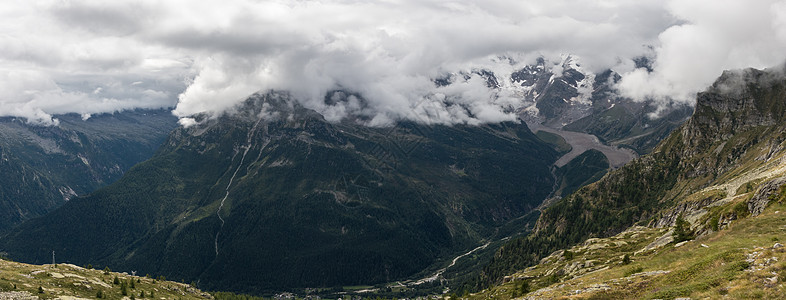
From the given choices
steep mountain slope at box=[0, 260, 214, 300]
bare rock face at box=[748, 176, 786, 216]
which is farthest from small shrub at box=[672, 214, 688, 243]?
steep mountain slope at box=[0, 260, 214, 300]

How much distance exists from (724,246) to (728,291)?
33485mm

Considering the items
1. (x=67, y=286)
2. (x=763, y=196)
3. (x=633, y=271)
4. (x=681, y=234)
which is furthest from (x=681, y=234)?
(x=67, y=286)

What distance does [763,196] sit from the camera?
10994cm

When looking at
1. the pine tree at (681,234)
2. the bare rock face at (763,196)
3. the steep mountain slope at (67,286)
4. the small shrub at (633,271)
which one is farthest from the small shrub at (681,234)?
the steep mountain slope at (67,286)

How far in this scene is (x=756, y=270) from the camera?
184ft

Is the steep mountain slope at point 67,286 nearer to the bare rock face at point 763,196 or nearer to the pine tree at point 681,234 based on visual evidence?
the pine tree at point 681,234

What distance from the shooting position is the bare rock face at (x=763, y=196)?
107 meters

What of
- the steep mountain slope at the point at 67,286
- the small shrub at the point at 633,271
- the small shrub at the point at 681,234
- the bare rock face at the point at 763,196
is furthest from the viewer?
the small shrub at the point at 681,234

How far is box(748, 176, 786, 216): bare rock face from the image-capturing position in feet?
350

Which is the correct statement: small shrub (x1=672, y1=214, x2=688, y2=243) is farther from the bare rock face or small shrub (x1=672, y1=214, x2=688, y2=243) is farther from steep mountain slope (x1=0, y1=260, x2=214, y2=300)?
steep mountain slope (x1=0, y1=260, x2=214, y2=300)

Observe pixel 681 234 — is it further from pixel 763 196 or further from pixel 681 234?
pixel 763 196

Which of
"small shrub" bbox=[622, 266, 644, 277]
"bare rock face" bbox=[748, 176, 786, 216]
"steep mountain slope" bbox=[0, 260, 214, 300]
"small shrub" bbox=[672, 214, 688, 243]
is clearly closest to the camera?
"small shrub" bbox=[622, 266, 644, 277]

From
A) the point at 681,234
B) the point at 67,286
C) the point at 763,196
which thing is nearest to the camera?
the point at 67,286

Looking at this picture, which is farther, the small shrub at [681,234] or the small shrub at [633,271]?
the small shrub at [681,234]
